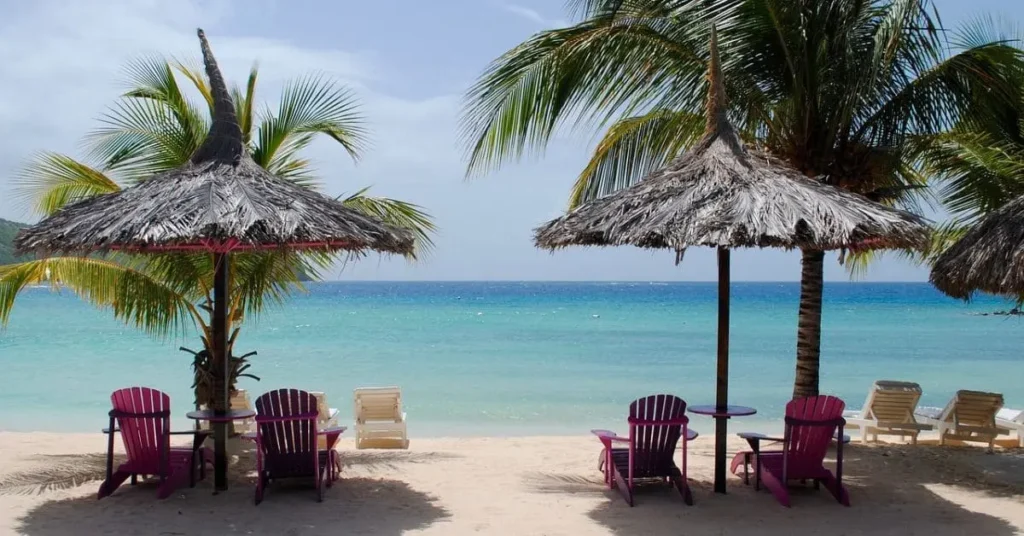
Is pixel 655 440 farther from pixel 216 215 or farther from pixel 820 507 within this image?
pixel 216 215

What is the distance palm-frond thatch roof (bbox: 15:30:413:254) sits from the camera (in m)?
5.53

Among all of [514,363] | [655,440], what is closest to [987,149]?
[655,440]

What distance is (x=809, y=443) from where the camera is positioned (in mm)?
5918

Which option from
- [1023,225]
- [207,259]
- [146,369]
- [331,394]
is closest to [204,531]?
[207,259]

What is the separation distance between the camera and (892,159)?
802 centimetres

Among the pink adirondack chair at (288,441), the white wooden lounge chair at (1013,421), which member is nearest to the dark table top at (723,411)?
the pink adirondack chair at (288,441)

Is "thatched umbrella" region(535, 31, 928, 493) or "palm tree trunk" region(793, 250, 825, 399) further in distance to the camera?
"palm tree trunk" region(793, 250, 825, 399)

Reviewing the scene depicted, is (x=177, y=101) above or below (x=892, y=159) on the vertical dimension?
above

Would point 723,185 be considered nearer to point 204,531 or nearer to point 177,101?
point 204,531

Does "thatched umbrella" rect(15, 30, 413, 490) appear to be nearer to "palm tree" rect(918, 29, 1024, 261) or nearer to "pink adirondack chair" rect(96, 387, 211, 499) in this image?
"pink adirondack chair" rect(96, 387, 211, 499)

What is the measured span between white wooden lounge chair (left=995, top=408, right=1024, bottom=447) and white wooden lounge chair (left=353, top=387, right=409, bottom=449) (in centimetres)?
598

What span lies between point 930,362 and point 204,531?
22187mm

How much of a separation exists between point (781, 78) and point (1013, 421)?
438cm

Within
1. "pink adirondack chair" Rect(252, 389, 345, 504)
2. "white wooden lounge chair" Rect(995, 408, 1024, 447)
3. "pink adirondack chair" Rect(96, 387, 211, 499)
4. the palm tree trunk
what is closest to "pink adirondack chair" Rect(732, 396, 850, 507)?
the palm tree trunk
